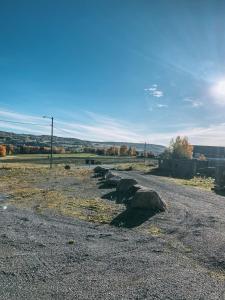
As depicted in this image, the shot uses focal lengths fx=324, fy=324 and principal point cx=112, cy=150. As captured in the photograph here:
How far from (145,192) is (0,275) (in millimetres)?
10208

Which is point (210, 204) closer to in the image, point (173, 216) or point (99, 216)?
point (173, 216)

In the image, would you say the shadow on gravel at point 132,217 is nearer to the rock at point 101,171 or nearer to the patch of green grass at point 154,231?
the patch of green grass at point 154,231

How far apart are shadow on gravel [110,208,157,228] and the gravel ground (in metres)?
0.37

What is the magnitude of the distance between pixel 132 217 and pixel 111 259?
5.88 meters

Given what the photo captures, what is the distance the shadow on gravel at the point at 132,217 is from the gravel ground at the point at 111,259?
1.20 ft

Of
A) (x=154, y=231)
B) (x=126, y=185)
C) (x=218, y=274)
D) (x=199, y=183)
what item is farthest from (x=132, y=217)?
(x=199, y=183)

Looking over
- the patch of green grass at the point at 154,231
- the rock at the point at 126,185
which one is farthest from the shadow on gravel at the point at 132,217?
the rock at the point at 126,185

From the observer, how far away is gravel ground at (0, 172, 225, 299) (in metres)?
7.87

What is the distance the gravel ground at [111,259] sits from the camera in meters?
7.87

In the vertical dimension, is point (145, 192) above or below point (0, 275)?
above

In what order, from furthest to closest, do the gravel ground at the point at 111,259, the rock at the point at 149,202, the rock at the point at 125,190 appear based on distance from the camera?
the rock at the point at 125,190, the rock at the point at 149,202, the gravel ground at the point at 111,259

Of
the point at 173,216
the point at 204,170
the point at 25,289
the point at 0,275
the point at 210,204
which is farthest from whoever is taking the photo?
the point at 204,170

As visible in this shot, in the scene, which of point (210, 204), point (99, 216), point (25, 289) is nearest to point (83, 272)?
point (25, 289)

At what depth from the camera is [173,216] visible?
52.9 ft
